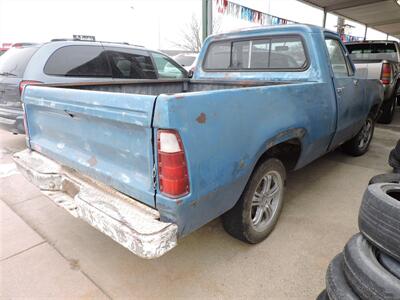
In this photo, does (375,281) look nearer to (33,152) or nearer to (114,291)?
(114,291)

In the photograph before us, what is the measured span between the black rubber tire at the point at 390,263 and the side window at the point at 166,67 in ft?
18.3

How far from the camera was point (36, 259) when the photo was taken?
2.38 m

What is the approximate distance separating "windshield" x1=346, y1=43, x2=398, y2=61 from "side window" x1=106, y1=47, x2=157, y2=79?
17.7 feet

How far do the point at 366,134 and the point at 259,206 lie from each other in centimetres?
346

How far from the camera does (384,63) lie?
6.54 metres

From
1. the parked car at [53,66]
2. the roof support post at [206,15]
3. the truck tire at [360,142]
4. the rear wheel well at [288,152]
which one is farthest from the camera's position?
the roof support post at [206,15]

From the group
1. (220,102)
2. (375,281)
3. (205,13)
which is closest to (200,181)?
(220,102)

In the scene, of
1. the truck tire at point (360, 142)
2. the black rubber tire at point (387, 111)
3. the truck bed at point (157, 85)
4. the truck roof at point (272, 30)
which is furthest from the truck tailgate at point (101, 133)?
the black rubber tire at point (387, 111)

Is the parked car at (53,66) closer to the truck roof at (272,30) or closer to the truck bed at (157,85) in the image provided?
the truck bed at (157,85)

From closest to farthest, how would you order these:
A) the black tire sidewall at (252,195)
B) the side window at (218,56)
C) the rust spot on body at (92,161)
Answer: the rust spot on body at (92,161)
the black tire sidewall at (252,195)
the side window at (218,56)

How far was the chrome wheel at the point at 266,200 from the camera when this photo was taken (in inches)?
99.3

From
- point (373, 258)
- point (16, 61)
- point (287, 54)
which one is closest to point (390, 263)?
point (373, 258)

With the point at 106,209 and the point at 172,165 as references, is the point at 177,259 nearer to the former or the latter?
the point at 106,209

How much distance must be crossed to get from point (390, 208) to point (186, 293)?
4.61 ft
